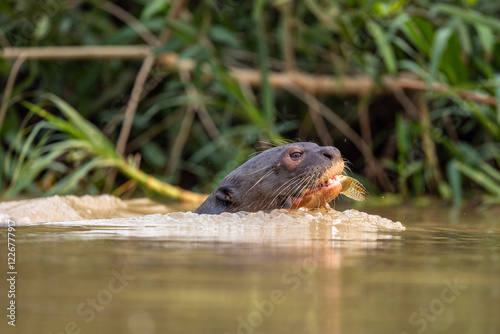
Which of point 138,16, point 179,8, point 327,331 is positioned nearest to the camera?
point 327,331

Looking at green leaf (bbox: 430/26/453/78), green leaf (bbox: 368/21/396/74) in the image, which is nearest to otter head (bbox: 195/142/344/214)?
green leaf (bbox: 430/26/453/78)

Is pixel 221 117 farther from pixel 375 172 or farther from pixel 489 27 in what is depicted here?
pixel 489 27

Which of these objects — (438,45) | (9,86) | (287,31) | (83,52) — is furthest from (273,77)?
(9,86)

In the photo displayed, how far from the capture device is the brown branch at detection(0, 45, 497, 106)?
499 cm

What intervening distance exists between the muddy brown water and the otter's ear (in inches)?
15.7

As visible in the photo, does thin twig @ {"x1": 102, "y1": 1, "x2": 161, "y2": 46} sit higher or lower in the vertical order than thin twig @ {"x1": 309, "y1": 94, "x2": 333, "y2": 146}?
higher

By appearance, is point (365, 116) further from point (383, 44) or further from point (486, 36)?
point (486, 36)

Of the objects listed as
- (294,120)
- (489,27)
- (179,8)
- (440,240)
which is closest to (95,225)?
(440,240)

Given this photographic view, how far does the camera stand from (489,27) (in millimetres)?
4395

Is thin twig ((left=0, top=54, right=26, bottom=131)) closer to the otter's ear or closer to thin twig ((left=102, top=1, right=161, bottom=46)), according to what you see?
thin twig ((left=102, top=1, right=161, bottom=46))

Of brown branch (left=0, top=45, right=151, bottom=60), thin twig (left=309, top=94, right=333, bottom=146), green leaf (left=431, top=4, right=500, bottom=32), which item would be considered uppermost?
green leaf (left=431, top=4, right=500, bottom=32)

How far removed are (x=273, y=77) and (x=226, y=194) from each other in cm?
218

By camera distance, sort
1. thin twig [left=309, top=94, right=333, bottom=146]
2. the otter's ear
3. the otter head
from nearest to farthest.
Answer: the otter head → the otter's ear → thin twig [left=309, top=94, right=333, bottom=146]

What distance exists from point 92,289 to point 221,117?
393cm
